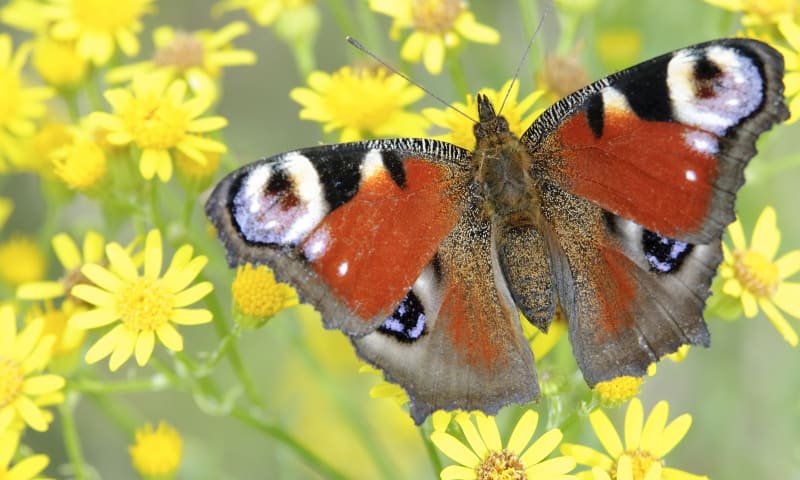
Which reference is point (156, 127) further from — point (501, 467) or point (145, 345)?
point (501, 467)

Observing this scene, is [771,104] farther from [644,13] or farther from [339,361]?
[339,361]

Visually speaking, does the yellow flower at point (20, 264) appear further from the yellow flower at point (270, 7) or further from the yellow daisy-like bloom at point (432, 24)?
the yellow daisy-like bloom at point (432, 24)

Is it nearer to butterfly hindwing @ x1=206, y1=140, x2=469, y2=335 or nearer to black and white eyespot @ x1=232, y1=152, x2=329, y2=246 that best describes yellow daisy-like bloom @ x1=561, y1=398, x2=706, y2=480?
butterfly hindwing @ x1=206, y1=140, x2=469, y2=335

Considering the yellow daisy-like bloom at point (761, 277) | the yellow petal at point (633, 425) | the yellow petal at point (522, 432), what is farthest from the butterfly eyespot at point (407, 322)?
the yellow daisy-like bloom at point (761, 277)

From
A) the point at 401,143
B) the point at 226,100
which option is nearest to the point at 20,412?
the point at 401,143

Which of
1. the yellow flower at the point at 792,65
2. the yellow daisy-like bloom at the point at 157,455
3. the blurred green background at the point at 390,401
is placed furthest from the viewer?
the blurred green background at the point at 390,401

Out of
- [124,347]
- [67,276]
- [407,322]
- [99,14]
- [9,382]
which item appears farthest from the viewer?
[99,14]

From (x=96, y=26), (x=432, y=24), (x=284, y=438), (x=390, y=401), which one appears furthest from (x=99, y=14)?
(x=390, y=401)
